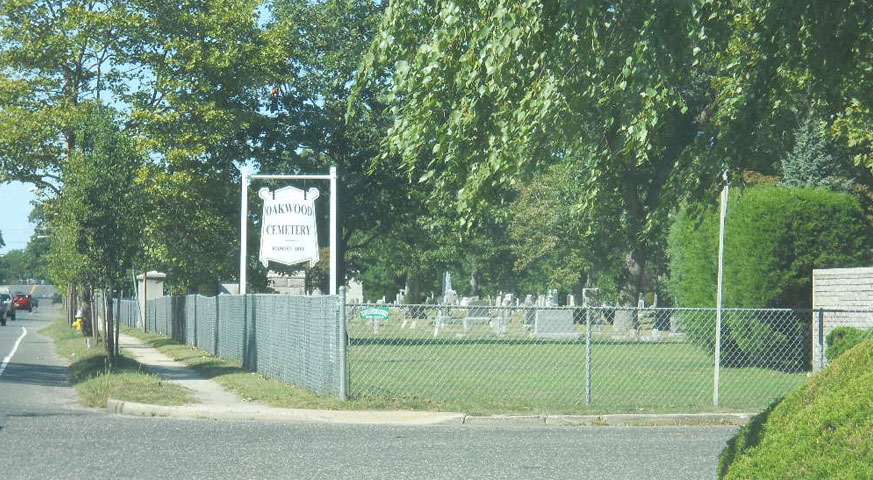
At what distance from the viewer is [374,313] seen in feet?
54.9

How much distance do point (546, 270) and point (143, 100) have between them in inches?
1557

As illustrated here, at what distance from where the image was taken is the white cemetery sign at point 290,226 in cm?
2209

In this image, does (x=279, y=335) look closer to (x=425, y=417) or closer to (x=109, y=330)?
(x=109, y=330)

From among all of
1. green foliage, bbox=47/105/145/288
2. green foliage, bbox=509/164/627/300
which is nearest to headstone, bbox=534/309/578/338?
green foliage, bbox=47/105/145/288

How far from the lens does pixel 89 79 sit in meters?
32.4

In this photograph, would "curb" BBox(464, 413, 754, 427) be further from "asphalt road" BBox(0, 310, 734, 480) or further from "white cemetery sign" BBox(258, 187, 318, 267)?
"white cemetery sign" BBox(258, 187, 318, 267)

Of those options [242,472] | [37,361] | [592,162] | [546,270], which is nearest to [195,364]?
[37,361]

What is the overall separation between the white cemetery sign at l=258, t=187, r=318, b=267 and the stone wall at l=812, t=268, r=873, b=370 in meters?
9.65

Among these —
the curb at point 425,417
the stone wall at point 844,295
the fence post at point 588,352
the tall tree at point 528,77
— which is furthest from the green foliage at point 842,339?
the tall tree at point 528,77

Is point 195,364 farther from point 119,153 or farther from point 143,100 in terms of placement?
point 143,100

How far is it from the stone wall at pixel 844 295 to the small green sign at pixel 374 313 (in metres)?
7.12

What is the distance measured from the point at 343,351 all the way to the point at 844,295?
930 cm

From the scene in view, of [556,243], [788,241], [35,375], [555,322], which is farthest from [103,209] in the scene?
[556,243]

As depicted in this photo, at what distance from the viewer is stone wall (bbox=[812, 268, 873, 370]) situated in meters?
18.5
